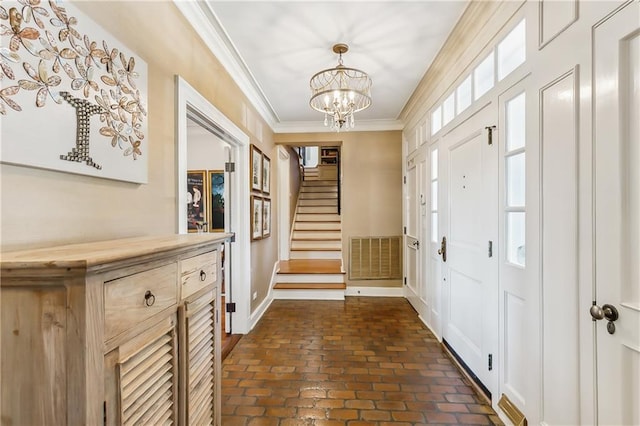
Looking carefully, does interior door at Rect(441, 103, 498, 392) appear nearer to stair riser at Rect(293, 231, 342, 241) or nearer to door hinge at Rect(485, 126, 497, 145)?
door hinge at Rect(485, 126, 497, 145)

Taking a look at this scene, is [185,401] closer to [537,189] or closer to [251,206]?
[537,189]

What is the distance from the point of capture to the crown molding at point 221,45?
1939mm

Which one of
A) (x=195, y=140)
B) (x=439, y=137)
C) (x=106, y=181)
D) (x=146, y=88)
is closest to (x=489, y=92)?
(x=439, y=137)

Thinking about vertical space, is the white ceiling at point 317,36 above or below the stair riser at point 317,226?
above

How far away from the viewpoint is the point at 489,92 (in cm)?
200

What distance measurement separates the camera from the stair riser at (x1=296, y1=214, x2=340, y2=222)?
702cm

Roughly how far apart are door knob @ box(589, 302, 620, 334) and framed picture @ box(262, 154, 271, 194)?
345cm

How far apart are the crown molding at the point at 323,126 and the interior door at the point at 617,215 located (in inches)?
136

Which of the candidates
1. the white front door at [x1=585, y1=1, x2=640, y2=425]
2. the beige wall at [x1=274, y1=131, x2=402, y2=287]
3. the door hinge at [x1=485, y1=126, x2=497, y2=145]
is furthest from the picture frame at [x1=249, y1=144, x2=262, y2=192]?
the white front door at [x1=585, y1=1, x2=640, y2=425]

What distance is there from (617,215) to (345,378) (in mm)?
1999

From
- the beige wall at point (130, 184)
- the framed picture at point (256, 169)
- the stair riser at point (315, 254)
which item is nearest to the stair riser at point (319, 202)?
the stair riser at point (315, 254)

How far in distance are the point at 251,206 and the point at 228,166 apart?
0.52m

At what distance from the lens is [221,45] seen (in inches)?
93.7

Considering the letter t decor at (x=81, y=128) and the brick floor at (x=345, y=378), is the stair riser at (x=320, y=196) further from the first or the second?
the letter t decor at (x=81, y=128)
